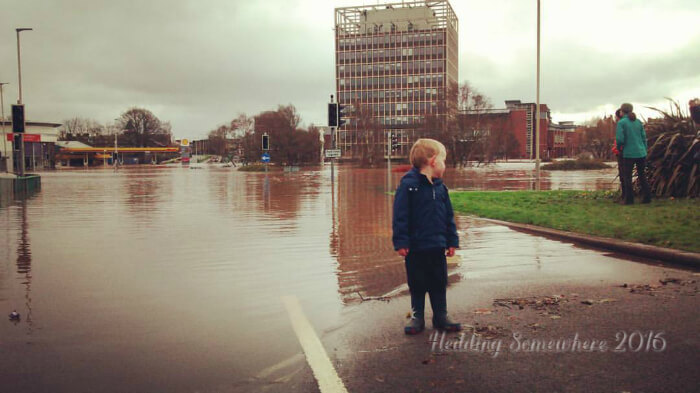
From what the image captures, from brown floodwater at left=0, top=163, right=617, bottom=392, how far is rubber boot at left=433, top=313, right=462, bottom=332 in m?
0.85

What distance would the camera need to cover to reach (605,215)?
11.1 metres

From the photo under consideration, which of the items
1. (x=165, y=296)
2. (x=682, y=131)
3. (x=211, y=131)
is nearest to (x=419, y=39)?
(x=211, y=131)

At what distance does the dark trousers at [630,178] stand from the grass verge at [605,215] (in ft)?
0.77

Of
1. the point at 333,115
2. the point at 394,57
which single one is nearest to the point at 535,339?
the point at 333,115

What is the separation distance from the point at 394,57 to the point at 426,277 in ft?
461

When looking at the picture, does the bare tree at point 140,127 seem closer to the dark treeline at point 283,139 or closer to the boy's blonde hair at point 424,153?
the dark treeline at point 283,139

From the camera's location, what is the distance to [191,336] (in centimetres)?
464

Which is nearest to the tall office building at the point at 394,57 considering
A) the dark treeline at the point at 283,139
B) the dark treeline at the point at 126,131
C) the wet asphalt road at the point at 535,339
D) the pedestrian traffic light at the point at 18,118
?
the dark treeline at the point at 126,131

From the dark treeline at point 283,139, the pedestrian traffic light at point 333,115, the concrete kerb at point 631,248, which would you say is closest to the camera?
the concrete kerb at point 631,248

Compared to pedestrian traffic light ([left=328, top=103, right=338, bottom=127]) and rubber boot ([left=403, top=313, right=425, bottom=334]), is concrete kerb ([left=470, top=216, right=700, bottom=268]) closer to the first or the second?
rubber boot ([left=403, top=313, right=425, bottom=334])

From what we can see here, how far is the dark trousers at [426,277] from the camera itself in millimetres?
4828

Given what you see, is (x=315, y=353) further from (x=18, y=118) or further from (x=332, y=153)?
(x=18, y=118)

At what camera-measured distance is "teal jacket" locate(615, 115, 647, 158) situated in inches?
474

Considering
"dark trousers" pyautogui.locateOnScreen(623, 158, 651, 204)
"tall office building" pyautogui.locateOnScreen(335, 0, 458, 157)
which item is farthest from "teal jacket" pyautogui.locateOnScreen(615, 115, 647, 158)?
"tall office building" pyautogui.locateOnScreen(335, 0, 458, 157)
